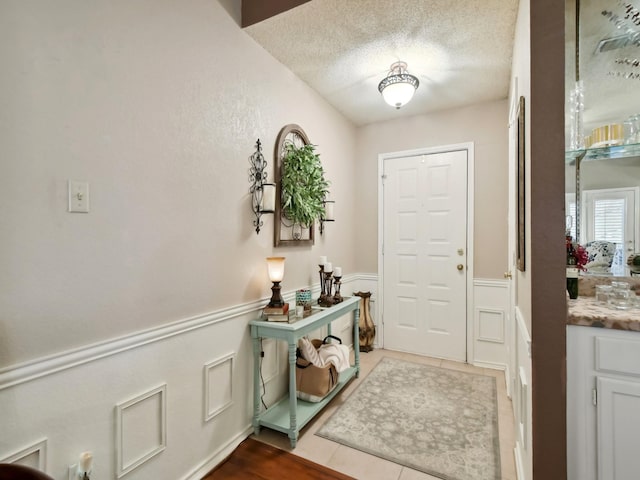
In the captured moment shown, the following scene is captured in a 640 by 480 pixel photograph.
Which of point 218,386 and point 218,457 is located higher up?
point 218,386

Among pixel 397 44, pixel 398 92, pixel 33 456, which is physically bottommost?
pixel 33 456

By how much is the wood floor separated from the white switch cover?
149 cm

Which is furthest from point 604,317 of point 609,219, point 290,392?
point 290,392

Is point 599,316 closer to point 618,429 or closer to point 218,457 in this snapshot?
point 618,429

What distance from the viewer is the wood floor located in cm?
165

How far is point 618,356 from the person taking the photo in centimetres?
113

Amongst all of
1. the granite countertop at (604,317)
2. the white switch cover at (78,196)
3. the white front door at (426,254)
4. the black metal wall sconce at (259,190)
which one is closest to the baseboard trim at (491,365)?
the white front door at (426,254)

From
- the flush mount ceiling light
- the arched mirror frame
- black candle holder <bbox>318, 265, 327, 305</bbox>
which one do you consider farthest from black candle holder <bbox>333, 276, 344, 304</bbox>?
the flush mount ceiling light

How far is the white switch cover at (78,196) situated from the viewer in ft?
3.87

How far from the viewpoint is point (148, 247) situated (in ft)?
4.77

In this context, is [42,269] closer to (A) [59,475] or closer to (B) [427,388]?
(A) [59,475]

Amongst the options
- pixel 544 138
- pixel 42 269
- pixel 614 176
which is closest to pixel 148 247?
pixel 42 269

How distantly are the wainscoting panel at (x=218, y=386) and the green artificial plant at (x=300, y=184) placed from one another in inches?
43.7

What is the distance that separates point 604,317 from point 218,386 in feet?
6.01
